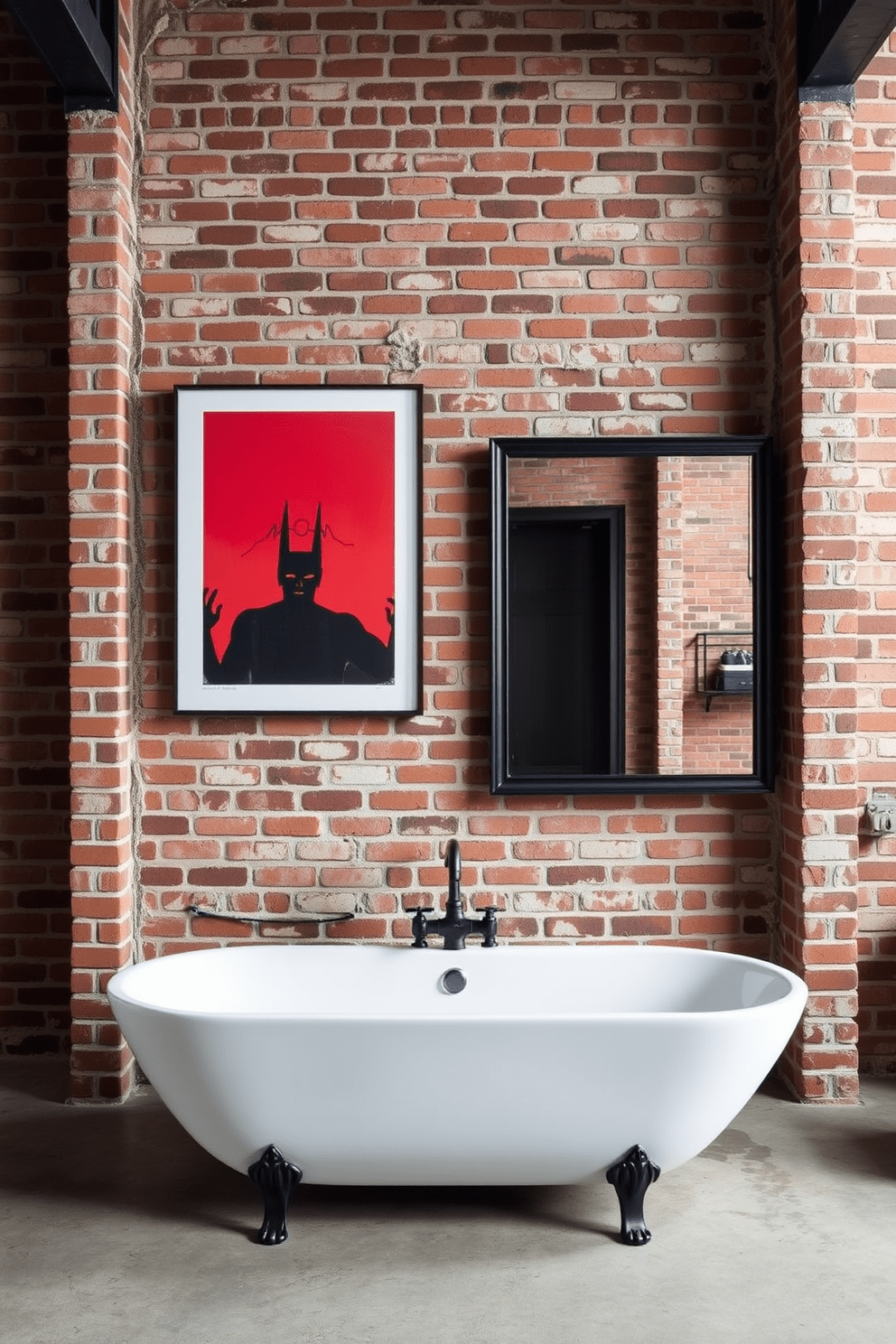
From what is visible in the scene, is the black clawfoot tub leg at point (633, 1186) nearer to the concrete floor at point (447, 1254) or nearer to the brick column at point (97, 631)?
the concrete floor at point (447, 1254)

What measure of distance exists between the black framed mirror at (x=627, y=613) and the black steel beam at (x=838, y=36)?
903 millimetres

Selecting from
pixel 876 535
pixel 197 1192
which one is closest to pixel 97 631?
pixel 197 1192

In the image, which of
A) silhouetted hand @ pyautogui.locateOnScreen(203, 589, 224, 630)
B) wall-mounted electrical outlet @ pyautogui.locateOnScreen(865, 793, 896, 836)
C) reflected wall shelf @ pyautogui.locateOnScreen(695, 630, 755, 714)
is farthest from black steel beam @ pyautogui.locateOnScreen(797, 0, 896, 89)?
silhouetted hand @ pyautogui.locateOnScreen(203, 589, 224, 630)

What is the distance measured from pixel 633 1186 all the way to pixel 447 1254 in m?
0.38

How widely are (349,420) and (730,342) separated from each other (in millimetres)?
1063

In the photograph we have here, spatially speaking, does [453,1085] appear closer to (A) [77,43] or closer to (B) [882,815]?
(B) [882,815]

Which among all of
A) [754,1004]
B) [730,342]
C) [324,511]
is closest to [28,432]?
[324,511]

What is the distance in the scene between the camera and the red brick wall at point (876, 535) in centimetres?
286

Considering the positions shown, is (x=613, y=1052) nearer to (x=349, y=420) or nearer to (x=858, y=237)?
(x=349, y=420)

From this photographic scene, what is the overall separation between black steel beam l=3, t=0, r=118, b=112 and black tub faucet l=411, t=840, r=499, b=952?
6.87 feet

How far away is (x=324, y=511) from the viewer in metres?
2.83

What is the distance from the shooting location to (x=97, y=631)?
8.97ft

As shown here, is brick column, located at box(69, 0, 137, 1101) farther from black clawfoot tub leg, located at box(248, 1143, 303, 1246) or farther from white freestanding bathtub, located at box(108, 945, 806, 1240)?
black clawfoot tub leg, located at box(248, 1143, 303, 1246)

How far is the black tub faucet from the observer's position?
2.61m
